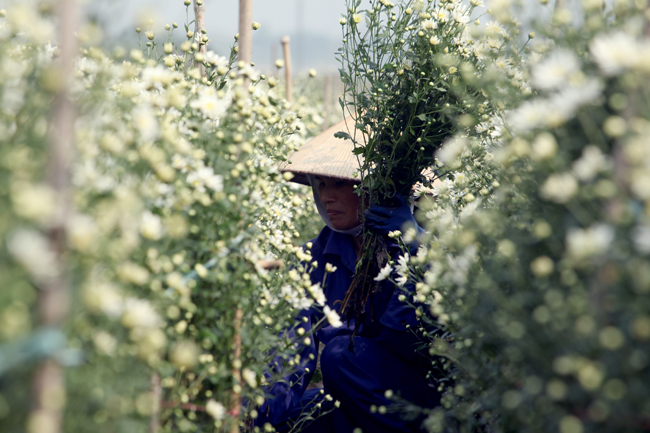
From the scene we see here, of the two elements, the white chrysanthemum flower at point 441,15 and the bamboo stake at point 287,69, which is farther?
the bamboo stake at point 287,69

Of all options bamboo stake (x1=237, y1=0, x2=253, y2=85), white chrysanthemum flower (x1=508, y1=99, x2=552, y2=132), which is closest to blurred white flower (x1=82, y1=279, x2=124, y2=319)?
white chrysanthemum flower (x1=508, y1=99, x2=552, y2=132)

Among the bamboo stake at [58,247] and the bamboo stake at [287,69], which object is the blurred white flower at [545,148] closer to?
the bamboo stake at [58,247]

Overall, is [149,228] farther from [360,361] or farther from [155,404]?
[360,361]

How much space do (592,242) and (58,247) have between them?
73cm

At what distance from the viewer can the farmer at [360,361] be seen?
191 cm

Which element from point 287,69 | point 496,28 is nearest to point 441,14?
point 496,28

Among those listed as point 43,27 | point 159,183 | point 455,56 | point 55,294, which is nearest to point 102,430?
point 55,294

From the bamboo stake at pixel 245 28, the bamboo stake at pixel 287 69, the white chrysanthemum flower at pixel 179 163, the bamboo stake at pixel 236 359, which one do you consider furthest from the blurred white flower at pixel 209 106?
the bamboo stake at pixel 287 69

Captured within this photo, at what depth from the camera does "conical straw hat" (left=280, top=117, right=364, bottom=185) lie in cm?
216

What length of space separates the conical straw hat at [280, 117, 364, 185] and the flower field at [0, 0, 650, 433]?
826 mm

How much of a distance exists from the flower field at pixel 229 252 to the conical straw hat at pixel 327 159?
83 cm

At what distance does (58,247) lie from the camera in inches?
Answer: 25.8

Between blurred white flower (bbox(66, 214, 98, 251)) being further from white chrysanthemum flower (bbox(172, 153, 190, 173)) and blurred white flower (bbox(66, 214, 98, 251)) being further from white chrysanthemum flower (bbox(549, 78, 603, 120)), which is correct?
white chrysanthemum flower (bbox(549, 78, 603, 120))

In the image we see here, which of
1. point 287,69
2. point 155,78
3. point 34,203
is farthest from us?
point 287,69
